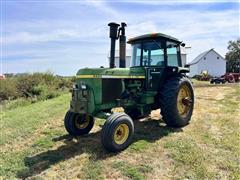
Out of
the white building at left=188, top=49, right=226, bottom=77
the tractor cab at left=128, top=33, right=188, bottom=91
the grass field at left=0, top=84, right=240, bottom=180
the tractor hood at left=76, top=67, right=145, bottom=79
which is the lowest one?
the grass field at left=0, top=84, right=240, bottom=180

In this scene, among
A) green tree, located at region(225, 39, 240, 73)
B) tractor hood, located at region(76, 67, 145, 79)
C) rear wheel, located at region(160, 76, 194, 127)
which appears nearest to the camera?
tractor hood, located at region(76, 67, 145, 79)

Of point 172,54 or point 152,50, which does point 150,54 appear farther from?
point 172,54

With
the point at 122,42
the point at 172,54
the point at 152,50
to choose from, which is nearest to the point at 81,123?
the point at 122,42

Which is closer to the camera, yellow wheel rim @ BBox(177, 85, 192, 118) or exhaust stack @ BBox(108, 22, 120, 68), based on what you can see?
exhaust stack @ BBox(108, 22, 120, 68)

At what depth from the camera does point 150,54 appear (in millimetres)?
7508

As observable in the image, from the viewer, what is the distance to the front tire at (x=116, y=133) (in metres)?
5.50

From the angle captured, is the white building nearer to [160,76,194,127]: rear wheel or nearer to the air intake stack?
[160,76,194,127]: rear wheel

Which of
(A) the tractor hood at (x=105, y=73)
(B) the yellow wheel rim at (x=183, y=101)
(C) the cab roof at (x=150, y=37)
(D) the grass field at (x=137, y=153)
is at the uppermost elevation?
(C) the cab roof at (x=150, y=37)

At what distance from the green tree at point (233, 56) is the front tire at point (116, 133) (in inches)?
2148

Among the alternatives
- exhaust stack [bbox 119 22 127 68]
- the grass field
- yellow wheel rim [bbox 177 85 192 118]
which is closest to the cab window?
yellow wheel rim [bbox 177 85 192 118]

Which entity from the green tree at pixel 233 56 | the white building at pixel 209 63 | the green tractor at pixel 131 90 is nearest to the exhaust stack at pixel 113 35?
the green tractor at pixel 131 90

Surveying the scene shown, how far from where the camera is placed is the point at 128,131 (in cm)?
592

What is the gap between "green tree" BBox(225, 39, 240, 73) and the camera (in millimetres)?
56469

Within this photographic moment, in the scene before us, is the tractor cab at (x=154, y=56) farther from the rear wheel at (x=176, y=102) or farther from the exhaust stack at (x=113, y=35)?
the exhaust stack at (x=113, y=35)
